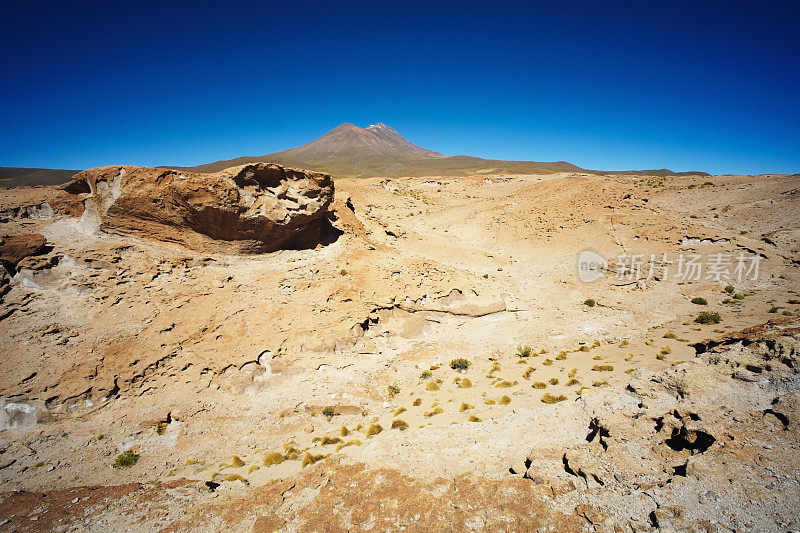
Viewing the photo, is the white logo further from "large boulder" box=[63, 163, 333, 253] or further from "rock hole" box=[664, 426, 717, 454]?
"large boulder" box=[63, 163, 333, 253]

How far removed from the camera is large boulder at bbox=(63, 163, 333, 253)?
40.2ft

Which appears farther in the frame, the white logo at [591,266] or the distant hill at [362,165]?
the distant hill at [362,165]

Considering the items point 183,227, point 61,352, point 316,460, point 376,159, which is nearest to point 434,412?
point 316,460

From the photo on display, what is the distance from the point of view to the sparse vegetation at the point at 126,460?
25.4 ft

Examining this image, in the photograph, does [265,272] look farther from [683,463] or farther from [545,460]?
[683,463]

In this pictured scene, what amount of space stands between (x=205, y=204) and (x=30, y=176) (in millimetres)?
149331

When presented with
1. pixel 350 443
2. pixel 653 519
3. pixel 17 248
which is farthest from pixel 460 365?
pixel 17 248

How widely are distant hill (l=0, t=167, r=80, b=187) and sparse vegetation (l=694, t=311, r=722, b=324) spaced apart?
128 metres

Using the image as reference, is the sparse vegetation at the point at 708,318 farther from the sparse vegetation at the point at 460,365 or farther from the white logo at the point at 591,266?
the sparse vegetation at the point at 460,365

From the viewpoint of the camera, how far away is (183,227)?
13133 mm

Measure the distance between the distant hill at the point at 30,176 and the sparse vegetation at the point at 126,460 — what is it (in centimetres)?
11625

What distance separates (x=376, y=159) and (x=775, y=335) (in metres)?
162

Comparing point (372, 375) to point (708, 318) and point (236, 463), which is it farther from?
point (708, 318)

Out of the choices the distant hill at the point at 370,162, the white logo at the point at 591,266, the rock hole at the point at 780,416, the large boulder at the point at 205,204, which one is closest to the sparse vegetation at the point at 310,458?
the rock hole at the point at 780,416
